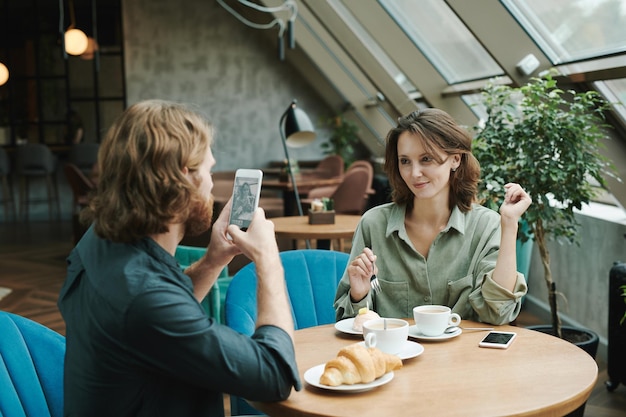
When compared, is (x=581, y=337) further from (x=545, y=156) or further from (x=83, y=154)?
(x=83, y=154)

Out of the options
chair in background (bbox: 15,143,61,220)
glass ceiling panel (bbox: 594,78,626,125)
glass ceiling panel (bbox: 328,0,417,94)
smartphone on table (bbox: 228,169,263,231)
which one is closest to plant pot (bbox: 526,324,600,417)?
glass ceiling panel (bbox: 594,78,626,125)

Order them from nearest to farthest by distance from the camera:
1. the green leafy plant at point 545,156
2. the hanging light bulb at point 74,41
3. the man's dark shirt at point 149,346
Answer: the man's dark shirt at point 149,346 < the green leafy plant at point 545,156 < the hanging light bulb at point 74,41

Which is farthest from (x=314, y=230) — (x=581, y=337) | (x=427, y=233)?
(x=427, y=233)

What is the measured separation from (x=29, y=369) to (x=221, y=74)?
10.5 meters

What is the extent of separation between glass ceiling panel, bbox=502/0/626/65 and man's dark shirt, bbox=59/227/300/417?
285 centimetres

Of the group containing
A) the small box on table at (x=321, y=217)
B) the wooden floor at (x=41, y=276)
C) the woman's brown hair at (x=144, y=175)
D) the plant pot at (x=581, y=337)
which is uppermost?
the woman's brown hair at (x=144, y=175)

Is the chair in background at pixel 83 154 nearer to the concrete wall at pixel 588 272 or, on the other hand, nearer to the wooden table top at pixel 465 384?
the concrete wall at pixel 588 272

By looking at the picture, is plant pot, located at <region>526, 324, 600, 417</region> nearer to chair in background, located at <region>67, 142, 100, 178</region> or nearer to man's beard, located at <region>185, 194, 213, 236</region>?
man's beard, located at <region>185, 194, 213, 236</region>

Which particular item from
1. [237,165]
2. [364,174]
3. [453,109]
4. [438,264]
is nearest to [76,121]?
[237,165]

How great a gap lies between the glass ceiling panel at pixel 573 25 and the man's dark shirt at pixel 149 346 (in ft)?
9.34

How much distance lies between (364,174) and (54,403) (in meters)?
5.52

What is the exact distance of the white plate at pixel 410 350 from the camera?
1.70 metres

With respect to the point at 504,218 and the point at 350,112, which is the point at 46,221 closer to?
the point at 350,112

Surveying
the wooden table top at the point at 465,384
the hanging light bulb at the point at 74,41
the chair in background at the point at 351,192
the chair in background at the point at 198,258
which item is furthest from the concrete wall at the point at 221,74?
the wooden table top at the point at 465,384
